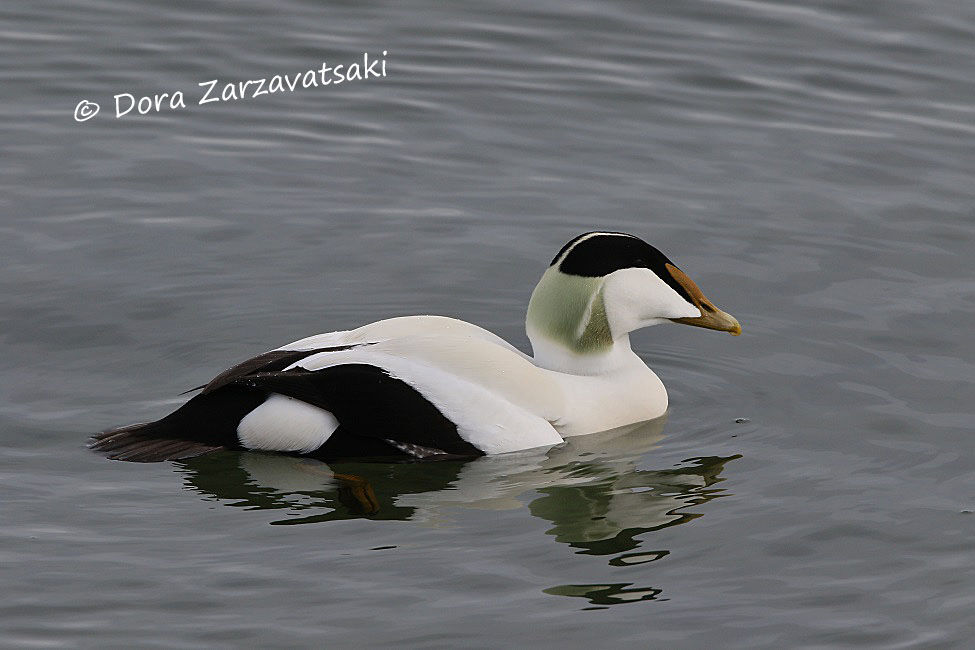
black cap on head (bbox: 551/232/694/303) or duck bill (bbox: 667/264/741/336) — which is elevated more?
black cap on head (bbox: 551/232/694/303)

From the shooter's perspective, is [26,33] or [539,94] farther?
[26,33]

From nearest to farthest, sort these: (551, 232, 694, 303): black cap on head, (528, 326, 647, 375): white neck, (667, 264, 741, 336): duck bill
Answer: (551, 232, 694, 303): black cap on head < (528, 326, 647, 375): white neck < (667, 264, 741, 336): duck bill

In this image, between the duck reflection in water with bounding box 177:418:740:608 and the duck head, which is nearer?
the duck reflection in water with bounding box 177:418:740:608

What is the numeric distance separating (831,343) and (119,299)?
135 inches

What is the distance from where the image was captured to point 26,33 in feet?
37.2

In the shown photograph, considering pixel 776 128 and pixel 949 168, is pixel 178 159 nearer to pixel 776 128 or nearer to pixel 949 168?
pixel 776 128

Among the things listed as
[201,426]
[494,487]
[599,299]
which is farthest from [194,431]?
[599,299]

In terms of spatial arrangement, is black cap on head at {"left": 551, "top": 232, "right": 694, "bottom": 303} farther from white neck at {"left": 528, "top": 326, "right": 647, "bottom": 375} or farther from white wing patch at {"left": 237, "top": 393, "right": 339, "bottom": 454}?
white wing patch at {"left": 237, "top": 393, "right": 339, "bottom": 454}

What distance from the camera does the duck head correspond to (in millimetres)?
6961

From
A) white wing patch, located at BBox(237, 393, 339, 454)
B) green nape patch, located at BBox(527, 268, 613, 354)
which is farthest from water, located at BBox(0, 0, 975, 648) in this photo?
green nape patch, located at BBox(527, 268, 613, 354)

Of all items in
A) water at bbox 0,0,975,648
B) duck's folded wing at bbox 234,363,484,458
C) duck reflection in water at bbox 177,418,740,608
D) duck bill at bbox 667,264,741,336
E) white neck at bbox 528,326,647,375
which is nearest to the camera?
water at bbox 0,0,975,648

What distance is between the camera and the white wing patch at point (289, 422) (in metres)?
6.55

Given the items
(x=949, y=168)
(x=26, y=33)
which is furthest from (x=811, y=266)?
(x=26, y=33)

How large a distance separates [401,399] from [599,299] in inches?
40.2
